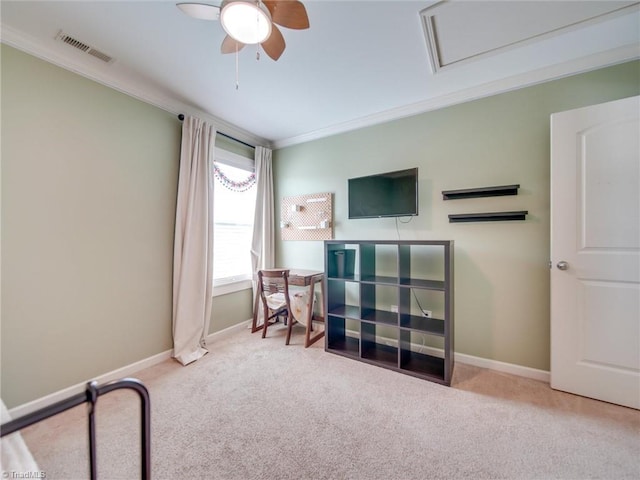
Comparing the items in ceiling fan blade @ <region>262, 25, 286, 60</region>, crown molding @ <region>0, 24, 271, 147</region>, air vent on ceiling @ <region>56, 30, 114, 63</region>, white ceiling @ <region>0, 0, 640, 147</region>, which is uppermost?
white ceiling @ <region>0, 0, 640, 147</region>

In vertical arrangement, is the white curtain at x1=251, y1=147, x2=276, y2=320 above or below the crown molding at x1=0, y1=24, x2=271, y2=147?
below

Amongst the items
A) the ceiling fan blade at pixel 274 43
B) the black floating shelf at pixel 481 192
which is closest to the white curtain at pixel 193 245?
the ceiling fan blade at pixel 274 43

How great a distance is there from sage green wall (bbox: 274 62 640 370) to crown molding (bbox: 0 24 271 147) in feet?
7.02

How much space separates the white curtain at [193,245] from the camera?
104 inches

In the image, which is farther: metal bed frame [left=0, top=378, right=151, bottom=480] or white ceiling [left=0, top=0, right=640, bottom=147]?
white ceiling [left=0, top=0, right=640, bottom=147]

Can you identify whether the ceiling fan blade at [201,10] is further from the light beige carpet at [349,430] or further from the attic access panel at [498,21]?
the light beige carpet at [349,430]

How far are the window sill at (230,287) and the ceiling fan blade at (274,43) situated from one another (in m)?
2.44

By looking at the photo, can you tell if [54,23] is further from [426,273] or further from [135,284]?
[426,273]

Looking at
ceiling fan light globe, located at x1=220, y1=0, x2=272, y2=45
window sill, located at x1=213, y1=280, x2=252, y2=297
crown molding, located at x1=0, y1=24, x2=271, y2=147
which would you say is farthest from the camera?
window sill, located at x1=213, y1=280, x2=252, y2=297

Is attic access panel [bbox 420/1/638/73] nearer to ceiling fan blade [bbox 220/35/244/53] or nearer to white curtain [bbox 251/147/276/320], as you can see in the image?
ceiling fan blade [bbox 220/35/244/53]

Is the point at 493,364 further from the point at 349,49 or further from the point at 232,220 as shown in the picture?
the point at 232,220

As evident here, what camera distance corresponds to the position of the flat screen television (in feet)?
8.21

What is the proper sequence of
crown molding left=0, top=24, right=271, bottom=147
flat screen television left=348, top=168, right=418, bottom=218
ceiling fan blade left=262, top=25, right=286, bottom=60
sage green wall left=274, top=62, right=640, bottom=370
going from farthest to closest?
flat screen television left=348, top=168, right=418, bottom=218 → sage green wall left=274, top=62, right=640, bottom=370 → crown molding left=0, top=24, right=271, bottom=147 → ceiling fan blade left=262, top=25, right=286, bottom=60

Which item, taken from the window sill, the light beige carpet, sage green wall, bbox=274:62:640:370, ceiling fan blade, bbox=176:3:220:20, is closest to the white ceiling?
sage green wall, bbox=274:62:640:370
